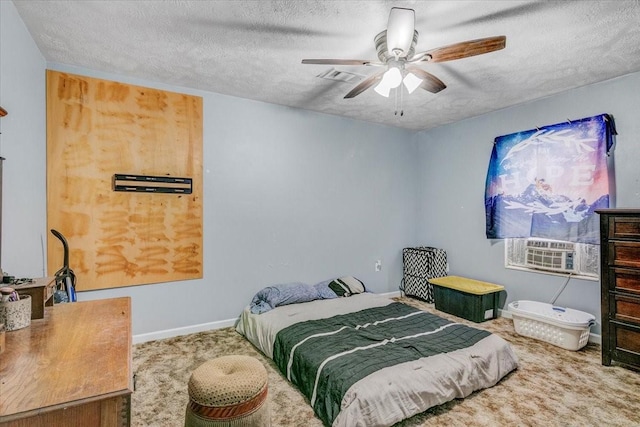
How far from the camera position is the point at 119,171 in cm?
308

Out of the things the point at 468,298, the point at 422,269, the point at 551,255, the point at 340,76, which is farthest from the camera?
the point at 422,269

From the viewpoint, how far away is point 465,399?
2227 mm

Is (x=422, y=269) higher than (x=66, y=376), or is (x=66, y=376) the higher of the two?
(x=66, y=376)

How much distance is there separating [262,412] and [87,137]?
2857 millimetres

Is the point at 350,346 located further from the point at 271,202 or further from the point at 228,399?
the point at 271,202

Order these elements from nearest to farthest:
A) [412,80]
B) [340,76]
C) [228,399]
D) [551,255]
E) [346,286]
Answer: [228,399]
[412,80]
[340,76]
[551,255]
[346,286]

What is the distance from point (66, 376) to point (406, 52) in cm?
234

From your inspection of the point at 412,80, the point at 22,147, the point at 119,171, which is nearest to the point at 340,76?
the point at 412,80

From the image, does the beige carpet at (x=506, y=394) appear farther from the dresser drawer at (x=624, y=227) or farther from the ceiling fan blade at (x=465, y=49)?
the ceiling fan blade at (x=465, y=49)

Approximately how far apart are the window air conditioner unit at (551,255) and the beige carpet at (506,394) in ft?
2.72

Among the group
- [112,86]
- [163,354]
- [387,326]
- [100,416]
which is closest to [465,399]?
[387,326]

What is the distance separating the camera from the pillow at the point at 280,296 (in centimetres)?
342

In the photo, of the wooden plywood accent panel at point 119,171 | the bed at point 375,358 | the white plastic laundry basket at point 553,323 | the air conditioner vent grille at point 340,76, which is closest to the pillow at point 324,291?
the bed at point 375,358

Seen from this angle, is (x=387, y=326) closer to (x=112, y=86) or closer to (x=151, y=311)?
(x=151, y=311)
